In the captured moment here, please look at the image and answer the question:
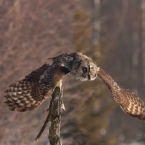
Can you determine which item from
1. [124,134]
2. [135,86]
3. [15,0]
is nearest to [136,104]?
[15,0]

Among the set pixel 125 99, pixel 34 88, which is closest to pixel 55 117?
pixel 34 88

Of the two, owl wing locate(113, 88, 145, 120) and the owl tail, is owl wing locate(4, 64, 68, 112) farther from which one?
owl wing locate(113, 88, 145, 120)

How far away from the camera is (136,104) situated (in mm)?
3629

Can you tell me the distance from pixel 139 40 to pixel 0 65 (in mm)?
A: 20385

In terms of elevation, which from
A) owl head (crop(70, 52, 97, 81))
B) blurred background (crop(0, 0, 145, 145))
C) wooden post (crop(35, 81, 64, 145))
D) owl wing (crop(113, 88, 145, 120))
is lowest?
wooden post (crop(35, 81, 64, 145))

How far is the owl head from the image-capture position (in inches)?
118

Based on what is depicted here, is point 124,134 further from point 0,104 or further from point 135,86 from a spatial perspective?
point 0,104

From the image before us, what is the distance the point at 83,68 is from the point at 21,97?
53cm

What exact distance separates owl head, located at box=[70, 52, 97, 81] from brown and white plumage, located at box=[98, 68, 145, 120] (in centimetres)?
22

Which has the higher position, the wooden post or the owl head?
the owl head

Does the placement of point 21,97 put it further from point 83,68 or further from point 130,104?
point 130,104

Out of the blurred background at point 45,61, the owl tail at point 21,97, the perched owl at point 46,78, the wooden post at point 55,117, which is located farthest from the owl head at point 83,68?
the blurred background at point 45,61

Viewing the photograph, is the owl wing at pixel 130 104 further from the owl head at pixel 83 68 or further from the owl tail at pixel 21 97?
the owl tail at pixel 21 97

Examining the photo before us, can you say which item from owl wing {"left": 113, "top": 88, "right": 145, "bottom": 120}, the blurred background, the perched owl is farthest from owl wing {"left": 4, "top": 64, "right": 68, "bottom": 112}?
the blurred background
